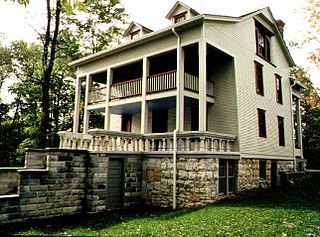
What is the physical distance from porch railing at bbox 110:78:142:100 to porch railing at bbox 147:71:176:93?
43.6 inches

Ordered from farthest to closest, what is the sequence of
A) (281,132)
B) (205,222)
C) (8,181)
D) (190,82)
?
(281,132) < (190,82) < (8,181) < (205,222)

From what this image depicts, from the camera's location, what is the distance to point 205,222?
25.5 feet

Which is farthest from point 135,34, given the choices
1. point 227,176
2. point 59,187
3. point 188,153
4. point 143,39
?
point 59,187

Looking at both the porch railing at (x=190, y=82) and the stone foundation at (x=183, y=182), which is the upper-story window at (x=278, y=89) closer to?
the porch railing at (x=190, y=82)

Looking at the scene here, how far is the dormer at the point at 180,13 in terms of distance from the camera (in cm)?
1533

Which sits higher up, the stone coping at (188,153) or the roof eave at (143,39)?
the roof eave at (143,39)

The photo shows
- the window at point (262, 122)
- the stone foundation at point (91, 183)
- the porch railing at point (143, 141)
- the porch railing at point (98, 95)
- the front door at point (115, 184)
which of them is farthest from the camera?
the porch railing at point (98, 95)

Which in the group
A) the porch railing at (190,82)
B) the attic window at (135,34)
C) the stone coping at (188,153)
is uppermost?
the attic window at (135,34)

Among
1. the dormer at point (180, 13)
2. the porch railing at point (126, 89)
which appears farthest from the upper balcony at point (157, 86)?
the dormer at point (180, 13)

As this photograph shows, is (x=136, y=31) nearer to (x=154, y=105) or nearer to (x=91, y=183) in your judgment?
(x=154, y=105)

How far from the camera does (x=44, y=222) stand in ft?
28.4

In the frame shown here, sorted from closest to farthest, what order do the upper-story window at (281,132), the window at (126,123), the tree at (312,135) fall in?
the upper-story window at (281,132)
the window at (126,123)
the tree at (312,135)

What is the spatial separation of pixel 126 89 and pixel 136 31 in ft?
16.1

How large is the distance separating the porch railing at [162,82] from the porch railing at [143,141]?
273cm
